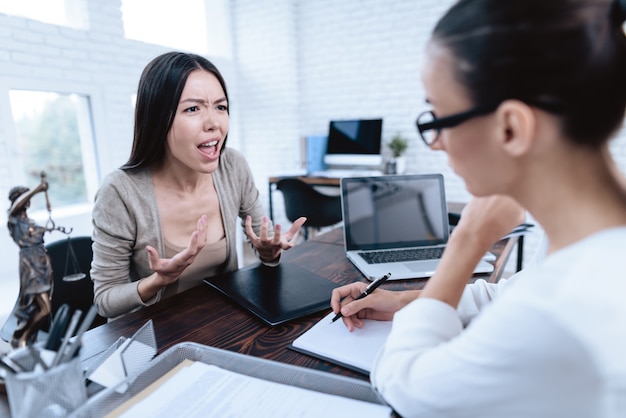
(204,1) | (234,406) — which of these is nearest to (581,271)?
(234,406)

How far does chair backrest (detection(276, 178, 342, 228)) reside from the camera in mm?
3145

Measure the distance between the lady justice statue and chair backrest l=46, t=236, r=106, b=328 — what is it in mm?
747

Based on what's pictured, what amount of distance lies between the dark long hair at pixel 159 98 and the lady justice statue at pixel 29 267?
65 cm

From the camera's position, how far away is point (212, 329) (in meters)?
0.77

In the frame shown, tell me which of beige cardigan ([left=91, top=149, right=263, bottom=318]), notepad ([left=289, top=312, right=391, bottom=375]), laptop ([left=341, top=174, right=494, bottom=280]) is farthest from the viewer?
laptop ([left=341, top=174, right=494, bottom=280])

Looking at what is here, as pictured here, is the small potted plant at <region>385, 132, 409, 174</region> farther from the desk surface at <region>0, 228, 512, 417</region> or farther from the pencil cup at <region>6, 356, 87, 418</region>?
the pencil cup at <region>6, 356, 87, 418</region>

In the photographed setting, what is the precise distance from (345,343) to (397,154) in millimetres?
3299

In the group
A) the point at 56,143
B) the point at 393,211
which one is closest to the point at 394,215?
the point at 393,211

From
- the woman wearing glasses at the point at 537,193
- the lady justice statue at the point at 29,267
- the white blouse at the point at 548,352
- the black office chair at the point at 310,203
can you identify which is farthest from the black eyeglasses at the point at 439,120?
the black office chair at the point at 310,203

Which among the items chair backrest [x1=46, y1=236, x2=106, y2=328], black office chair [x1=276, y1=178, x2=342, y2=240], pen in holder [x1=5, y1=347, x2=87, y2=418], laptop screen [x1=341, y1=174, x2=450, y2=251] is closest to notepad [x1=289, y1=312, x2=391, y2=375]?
pen in holder [x1=5, y1=347, x2=87, y2=418]

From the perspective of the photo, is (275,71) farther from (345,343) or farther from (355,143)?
(345,343)

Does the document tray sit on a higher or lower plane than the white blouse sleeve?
lower

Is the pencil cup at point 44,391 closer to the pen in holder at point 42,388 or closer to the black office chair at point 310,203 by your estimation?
the pen in holder at point 42,388

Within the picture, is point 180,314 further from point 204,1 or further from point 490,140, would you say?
point 204,1
